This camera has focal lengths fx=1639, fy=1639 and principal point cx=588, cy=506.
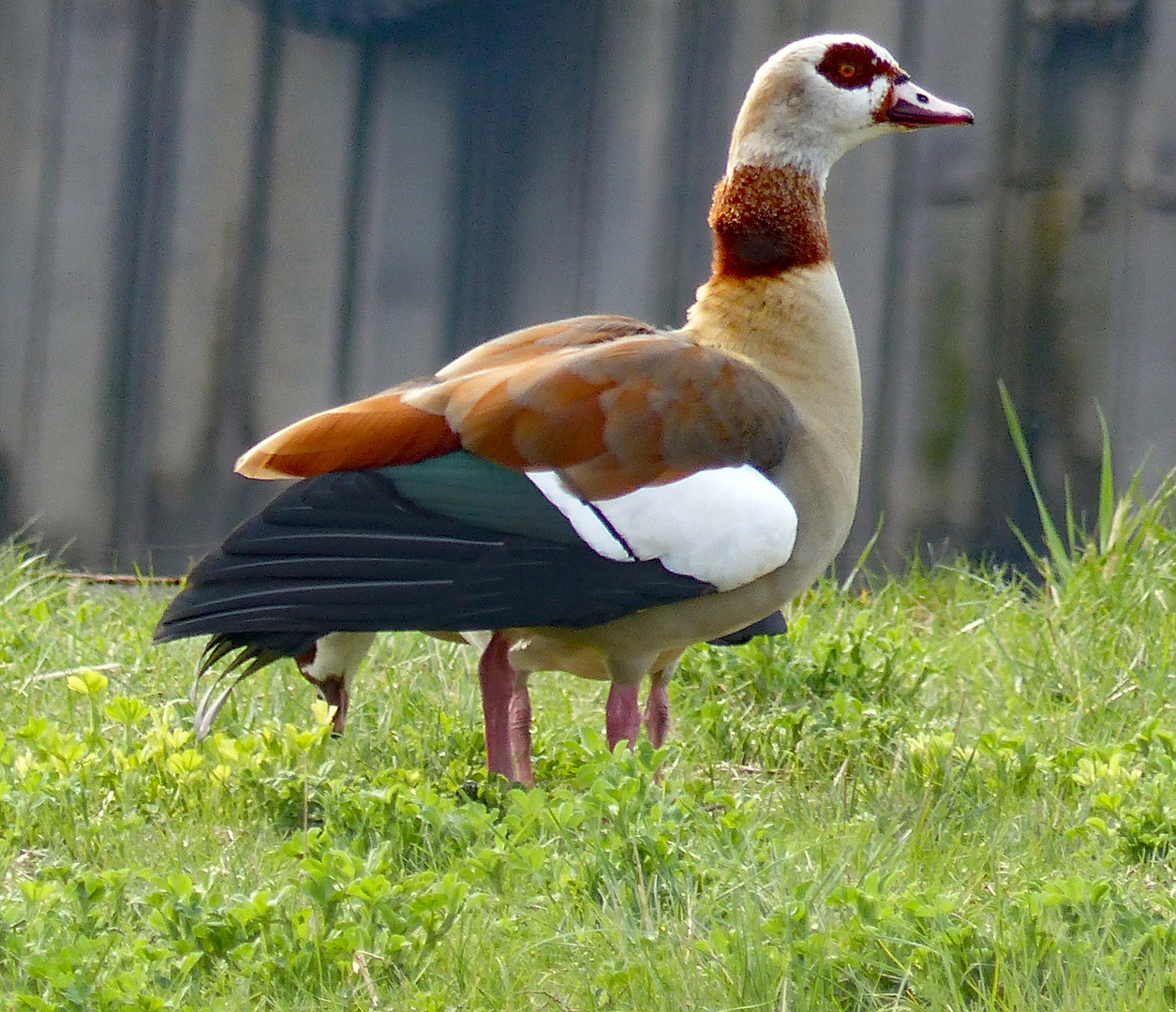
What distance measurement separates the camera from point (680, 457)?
3.24 metres

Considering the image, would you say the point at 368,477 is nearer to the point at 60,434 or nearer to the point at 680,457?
the point at 680,457

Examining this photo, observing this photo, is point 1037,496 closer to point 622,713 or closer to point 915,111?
point 915,111

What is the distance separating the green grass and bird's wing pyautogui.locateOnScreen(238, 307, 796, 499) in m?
0.53

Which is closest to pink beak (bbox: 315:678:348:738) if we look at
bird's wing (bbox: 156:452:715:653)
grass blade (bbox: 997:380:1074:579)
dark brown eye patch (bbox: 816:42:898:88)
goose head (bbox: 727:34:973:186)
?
bird's wing (bbox: 156:452:715:653)

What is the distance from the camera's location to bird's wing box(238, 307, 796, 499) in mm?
3205

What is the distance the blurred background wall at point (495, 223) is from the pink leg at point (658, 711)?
171 centimetres

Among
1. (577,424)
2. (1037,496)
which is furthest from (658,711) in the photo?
(1037,496)

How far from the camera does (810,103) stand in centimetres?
368

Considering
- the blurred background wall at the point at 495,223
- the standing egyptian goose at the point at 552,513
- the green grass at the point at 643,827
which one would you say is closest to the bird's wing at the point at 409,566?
the standing egyptian goose at the point at 552,513

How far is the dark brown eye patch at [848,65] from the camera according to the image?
12.1 ft

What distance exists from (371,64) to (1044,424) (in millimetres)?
2424

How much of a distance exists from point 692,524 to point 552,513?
0.27 meters

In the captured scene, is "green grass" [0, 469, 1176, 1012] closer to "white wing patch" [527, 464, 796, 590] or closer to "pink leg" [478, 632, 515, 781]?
"pink leg" [478, 632, 515, 781]

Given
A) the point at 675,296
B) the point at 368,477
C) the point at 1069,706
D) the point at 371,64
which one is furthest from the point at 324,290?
the point at 1069,706
